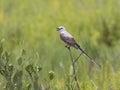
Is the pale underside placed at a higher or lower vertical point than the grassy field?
higher

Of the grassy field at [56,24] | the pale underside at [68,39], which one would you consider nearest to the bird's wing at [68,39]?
the pale underside at [68,39]

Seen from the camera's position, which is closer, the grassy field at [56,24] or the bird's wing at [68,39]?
the bird's wing at [68,39]

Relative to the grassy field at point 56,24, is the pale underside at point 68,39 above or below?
above

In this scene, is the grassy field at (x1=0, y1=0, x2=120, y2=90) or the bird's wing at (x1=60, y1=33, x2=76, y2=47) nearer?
the bird's wing at (x1=60, y1=33, x2=76, y2=47)

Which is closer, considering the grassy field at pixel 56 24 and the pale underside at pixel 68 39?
the pale underside at pixel 68 39

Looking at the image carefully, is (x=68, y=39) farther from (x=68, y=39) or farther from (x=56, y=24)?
(x=56, y=24)

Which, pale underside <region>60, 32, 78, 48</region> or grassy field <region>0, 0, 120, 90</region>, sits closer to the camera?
pale underside <region>60, 32, 78, 48</region>

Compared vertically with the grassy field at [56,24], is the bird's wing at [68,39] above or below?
above

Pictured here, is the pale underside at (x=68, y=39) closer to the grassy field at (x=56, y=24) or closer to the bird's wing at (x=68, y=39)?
the bird's wing at (x=68, y=39)

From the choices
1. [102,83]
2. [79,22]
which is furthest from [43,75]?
[79,22]

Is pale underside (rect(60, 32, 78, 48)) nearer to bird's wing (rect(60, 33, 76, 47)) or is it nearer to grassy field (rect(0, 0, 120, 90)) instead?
bird's wing (rect(60, 33, 76, 47))

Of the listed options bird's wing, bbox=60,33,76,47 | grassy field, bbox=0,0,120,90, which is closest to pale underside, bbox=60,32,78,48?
bird's wing, bbox=60,33,76,47

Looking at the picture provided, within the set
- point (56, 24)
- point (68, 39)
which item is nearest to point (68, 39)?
point (68, 39)

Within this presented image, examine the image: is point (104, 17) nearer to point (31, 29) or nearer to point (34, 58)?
point (31, 29)
